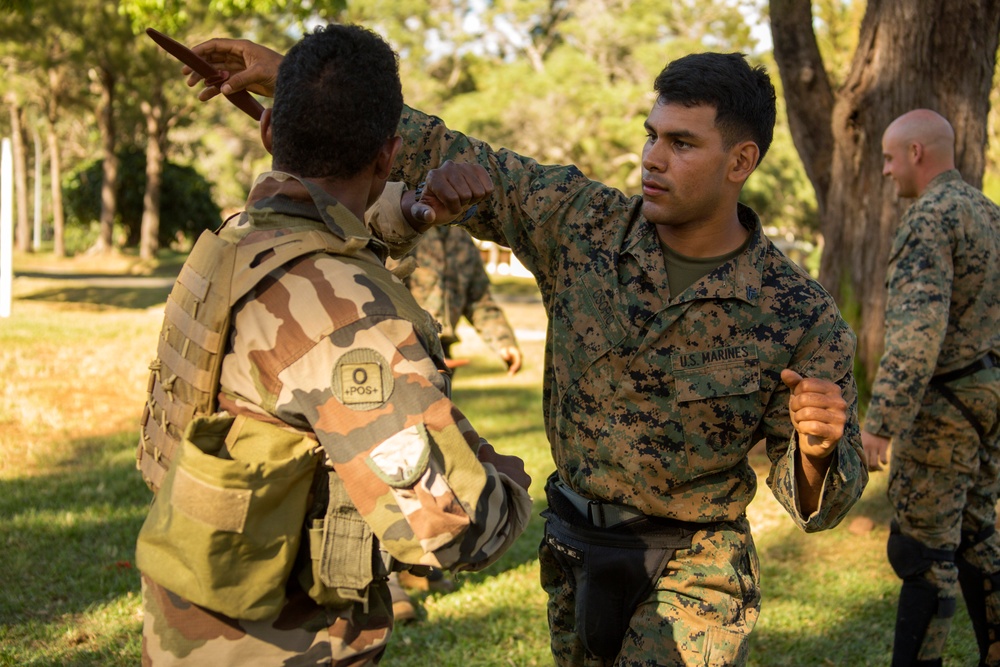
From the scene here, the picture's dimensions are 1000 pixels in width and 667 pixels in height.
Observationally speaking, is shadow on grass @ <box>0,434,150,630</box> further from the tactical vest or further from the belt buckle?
the tactical vest

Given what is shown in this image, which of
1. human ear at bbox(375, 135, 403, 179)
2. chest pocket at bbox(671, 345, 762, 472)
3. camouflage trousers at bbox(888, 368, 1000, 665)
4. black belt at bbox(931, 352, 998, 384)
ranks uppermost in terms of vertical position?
human ear at bbox(375, 135, 403, 179)

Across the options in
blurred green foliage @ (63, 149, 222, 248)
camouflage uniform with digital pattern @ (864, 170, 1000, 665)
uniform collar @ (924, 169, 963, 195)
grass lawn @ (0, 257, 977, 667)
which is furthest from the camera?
blurred green foliage @ (63, 149, 222, 248)

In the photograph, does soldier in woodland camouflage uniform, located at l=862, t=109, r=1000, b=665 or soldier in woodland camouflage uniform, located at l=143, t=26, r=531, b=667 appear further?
soldier in woodland camouflage uniform, located at l=862, t=109, r=1000, b=665

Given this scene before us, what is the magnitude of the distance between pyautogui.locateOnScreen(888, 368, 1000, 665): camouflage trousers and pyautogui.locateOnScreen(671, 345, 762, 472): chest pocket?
1.93 meters

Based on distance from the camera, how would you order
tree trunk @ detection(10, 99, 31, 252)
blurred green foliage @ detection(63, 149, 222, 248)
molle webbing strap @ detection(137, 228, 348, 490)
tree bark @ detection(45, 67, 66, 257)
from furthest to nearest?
blurred green foliage @ detection(63, 149, 222, 248), tree trunk @ detection(10, 99, 31, 252), tree bark @ detection(45, 67, 66, 257), molle webbing strap @ detection(137, 228, 348, 490)

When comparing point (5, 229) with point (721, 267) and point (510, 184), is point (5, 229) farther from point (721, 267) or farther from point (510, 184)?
point (721, 267)

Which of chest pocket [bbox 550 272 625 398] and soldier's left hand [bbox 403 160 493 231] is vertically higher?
soldier's left hand [bbox 403 160 493 231]

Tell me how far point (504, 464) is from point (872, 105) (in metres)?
6.79

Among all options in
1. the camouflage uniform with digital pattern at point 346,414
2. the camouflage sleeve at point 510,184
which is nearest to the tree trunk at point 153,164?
the camouflage sleeve at point 510,184

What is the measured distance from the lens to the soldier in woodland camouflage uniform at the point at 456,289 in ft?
20.5

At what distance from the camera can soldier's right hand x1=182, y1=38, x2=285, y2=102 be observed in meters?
2.92

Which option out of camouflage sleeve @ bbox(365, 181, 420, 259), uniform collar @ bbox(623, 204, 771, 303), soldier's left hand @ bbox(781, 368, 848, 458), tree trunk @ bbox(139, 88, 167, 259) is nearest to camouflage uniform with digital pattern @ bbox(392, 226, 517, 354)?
uniform collar @ bbox(623, 204, 771, 303)

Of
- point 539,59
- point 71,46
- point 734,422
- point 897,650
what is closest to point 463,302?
point 897,650

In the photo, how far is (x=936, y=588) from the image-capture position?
14.7 ft
